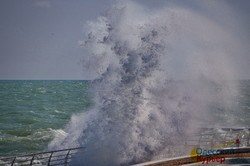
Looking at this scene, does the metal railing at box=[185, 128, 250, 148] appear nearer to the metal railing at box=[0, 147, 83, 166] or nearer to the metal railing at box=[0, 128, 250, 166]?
the metal railing at box=[0, 128, 250, 166]

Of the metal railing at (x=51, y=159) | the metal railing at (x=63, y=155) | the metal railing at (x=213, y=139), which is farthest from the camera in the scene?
the metal railing at (x=213, y=139)

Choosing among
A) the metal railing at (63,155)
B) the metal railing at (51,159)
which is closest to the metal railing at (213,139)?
the metal railing at (63,155)

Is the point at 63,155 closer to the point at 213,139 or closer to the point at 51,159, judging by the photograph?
the point at 51,159

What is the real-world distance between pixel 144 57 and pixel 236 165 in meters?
7.49

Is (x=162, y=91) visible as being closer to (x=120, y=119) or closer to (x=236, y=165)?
(x=120, y=119)

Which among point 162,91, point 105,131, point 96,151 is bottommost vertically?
point 96,151

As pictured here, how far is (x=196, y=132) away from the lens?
18469 mm

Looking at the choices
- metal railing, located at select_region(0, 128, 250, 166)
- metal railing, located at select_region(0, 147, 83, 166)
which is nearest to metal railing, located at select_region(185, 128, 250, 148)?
metal railing, located at select_region(0, 128, 250, 166)

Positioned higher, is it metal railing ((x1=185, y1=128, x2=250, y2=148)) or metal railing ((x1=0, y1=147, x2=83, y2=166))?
metal railing ((x1=185, y1=128, x2=250, y2=148))

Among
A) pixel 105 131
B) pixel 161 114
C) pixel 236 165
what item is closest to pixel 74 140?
pixel 105 131

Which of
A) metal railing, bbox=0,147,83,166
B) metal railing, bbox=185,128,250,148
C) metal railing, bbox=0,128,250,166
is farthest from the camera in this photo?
metal railing, bbox=185,128,250,148

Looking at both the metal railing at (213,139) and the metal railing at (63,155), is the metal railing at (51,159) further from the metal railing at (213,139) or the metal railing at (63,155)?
the metal railing at (213,139)

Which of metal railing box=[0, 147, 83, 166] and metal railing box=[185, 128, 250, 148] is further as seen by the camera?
metal railing box=[185, 128, 250, 148]

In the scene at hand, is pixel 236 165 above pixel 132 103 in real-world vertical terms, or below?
below
